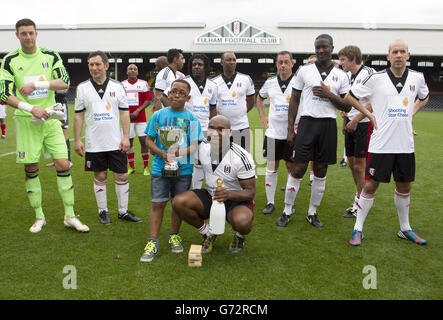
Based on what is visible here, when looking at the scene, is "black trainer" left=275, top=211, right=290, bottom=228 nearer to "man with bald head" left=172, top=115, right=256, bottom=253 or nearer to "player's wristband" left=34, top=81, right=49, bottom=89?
"man with bald head" left=172, top=115, right=256, bottom=253

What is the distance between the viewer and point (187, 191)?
4152 millimetres

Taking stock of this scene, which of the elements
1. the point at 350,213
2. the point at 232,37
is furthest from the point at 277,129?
the point at 232,37

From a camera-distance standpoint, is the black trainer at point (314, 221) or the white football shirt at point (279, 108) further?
the white football shirt at point (279, 108)

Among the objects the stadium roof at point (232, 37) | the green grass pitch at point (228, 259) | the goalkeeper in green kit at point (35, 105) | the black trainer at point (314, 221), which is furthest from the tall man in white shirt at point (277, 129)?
the stadium roof at point (232, 37)

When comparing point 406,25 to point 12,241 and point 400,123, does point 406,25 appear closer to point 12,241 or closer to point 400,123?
point 400,123

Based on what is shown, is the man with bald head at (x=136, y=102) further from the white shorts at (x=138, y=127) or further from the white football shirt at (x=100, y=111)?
the white football shirt at (x=100, y=111)

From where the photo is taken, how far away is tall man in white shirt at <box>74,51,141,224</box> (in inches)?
194

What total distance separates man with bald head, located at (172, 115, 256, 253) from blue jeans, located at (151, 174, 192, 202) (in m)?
0.18

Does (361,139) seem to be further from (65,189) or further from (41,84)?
(41,84)

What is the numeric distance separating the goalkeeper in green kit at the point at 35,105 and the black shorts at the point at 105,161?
1.03ft

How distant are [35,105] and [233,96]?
2787mm

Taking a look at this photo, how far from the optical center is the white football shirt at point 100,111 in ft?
16.1

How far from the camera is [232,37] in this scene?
120ft

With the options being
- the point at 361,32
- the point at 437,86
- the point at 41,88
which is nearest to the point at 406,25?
the point at 361,32
